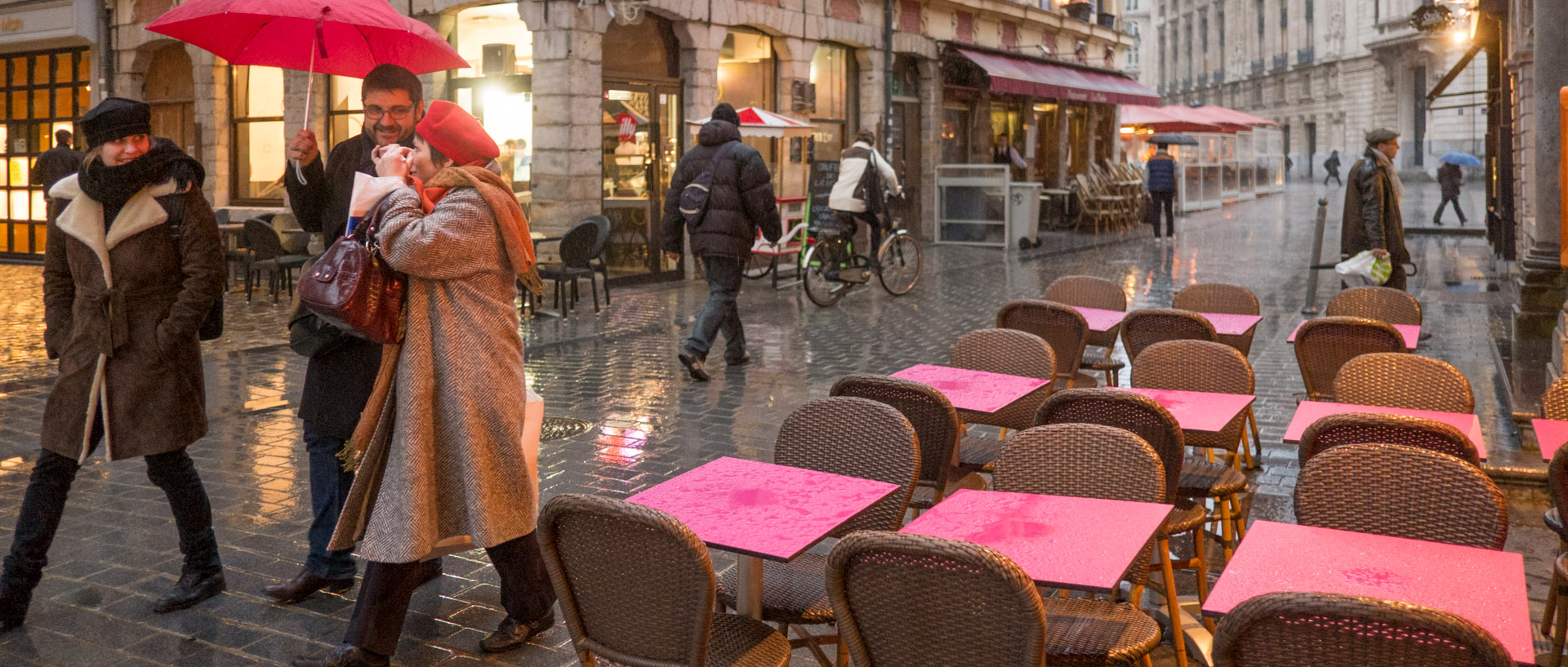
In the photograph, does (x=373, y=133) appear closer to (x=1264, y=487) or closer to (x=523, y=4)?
(x=1264, y=487)

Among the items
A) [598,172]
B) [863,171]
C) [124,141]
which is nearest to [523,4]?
[598,172]

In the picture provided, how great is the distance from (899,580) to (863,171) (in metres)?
11.2

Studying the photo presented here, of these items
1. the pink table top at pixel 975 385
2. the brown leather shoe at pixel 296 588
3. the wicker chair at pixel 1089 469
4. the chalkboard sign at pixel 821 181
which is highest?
the chalkboard sign at pixel 821 181

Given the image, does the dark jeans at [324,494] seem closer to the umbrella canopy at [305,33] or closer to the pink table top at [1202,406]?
the umbrella canopy at [305,33]

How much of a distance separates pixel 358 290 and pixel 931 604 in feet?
5.69

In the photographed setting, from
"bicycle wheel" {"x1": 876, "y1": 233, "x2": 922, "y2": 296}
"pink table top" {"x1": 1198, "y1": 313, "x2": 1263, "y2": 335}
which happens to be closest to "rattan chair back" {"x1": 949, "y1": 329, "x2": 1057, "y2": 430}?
"pink table top" {"x1": 1198, "y1": 313, "x2": 1263, "y2": 335}

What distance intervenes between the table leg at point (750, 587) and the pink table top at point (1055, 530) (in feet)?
1.33

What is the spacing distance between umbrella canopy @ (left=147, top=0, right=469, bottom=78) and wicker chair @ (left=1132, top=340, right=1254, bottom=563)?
3159mm

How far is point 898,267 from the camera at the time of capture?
574 inches

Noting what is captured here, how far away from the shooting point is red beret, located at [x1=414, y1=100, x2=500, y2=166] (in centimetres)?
383

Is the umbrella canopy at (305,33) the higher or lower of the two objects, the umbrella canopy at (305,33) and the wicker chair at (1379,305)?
the higher

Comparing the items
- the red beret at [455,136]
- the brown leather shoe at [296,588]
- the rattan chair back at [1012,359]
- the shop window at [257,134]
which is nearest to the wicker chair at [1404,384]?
the rattan chair back at [1012,359]

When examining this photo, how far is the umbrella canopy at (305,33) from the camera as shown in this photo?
16.3 ft

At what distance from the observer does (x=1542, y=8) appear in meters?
9.12
